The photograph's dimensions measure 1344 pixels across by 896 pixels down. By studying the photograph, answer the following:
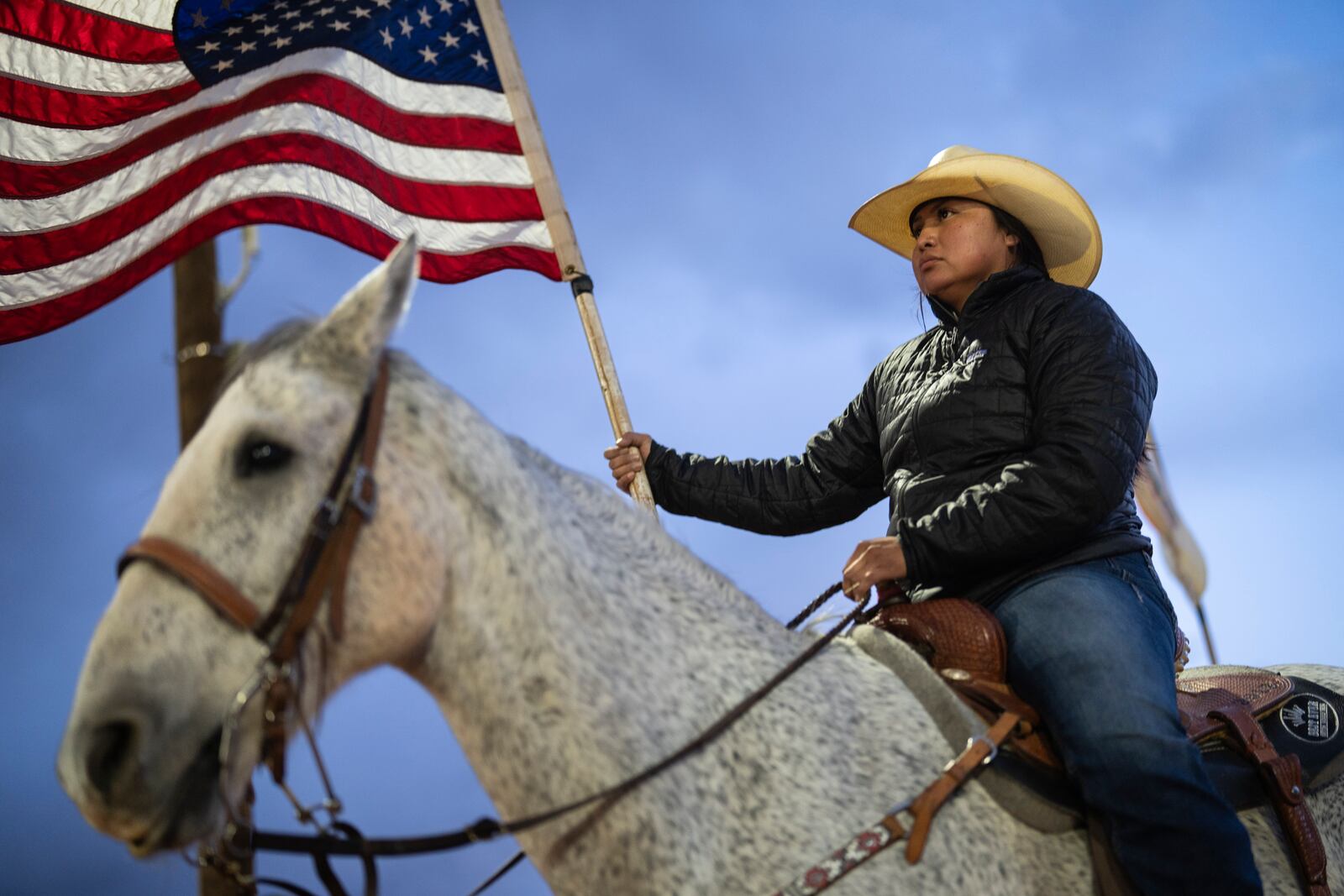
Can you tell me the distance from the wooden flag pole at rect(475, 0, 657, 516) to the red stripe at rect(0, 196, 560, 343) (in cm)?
43

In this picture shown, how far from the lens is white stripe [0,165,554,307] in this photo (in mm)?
4637

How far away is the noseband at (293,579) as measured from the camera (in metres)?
1.73

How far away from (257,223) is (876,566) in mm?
3640

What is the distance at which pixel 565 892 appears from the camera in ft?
6.42

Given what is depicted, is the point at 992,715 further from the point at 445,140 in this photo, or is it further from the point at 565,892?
the point at 445,140

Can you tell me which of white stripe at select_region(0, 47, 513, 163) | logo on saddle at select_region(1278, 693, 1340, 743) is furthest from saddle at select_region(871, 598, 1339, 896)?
white stripe at select_region(0, 47, 513, 163)

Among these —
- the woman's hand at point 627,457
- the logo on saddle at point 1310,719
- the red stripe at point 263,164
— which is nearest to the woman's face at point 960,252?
the woman's hand at point 627,457

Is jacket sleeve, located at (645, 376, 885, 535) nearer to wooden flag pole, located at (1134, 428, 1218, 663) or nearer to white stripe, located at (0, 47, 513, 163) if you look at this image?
white stripe, located at (0, 47, 513, 163)

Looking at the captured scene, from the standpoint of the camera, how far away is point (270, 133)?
15.8ft

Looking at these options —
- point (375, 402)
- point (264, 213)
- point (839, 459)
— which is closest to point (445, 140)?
point (264, 213)

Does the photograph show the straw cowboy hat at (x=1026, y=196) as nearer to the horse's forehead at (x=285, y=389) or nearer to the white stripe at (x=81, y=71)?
the horse's forehead at (x=285, y=389)

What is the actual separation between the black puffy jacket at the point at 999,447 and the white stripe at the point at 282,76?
7.25 ft

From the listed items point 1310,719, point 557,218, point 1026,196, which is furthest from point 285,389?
point 1310,719

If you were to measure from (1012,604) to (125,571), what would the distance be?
186 cm
